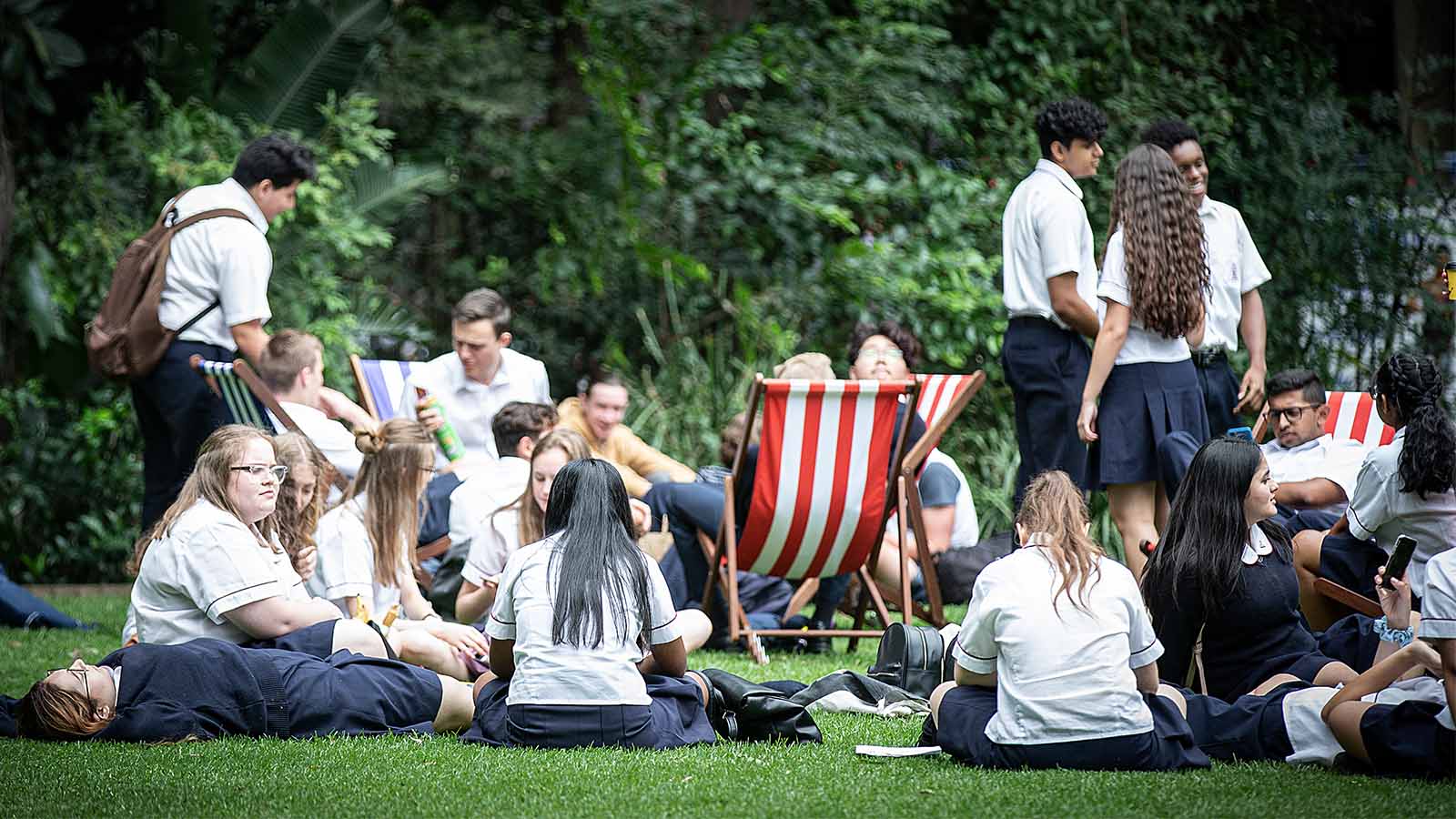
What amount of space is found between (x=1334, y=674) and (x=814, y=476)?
7.41 ft

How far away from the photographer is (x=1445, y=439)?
4.43m

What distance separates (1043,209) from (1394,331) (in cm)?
401

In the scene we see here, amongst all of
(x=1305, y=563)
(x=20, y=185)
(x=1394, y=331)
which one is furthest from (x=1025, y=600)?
(x=20, y=185)

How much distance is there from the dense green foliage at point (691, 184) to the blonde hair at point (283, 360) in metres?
3.06

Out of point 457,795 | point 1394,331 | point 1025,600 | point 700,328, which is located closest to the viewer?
point 457,795

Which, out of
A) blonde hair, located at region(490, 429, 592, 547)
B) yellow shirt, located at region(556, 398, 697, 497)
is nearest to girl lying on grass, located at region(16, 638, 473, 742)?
blonde hair, located at region(490, 429, 592, 547)

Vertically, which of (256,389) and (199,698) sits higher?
(256,389)

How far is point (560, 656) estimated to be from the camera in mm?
4156

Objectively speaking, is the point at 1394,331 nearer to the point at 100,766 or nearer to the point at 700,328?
the point at 700,328

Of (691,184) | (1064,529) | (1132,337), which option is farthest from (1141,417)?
(691,184)

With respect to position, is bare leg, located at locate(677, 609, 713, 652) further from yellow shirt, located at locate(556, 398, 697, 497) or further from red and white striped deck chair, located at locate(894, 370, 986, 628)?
yellow shirt, located at locate(556, 398, 697, 497)

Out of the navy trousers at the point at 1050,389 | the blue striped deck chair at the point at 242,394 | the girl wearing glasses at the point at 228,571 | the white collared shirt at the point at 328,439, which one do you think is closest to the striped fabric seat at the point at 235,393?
the blue striped deck chair at the point at 242,394

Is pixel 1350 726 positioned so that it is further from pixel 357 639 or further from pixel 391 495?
pixel 391 495

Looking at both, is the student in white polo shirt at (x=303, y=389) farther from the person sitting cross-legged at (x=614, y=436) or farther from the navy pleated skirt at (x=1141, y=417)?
the navy pleated skirt at (x=1141, y=417)
